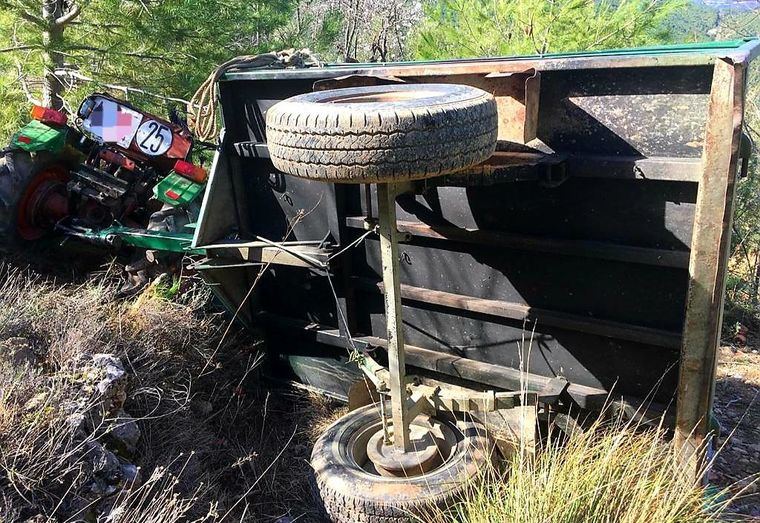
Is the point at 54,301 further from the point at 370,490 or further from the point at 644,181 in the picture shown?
the point at 644,181

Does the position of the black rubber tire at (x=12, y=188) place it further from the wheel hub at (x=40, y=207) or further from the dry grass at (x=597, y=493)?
the dry grass at (x=597, y=493)

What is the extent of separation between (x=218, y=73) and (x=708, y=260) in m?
2.73

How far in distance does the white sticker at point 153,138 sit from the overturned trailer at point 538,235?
3.15ft

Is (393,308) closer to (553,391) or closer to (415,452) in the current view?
(415,452)

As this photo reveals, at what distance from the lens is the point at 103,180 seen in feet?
15.5

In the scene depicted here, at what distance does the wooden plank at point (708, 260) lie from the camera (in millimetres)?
2373

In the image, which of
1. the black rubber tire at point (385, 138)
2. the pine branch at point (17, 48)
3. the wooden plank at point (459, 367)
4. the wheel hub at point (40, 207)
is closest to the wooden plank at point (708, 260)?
the wooden plank at point (459, 367)

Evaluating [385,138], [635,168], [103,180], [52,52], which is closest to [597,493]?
[635,168]

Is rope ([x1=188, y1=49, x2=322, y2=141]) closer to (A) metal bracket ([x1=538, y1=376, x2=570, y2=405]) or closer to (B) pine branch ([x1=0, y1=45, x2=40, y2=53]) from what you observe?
(A) metal bracket ([x1=538, y1=376, x2=570, y2=405])

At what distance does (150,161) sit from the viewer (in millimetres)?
4750

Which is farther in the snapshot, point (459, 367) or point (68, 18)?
point (68, 18)

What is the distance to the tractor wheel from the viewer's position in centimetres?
471

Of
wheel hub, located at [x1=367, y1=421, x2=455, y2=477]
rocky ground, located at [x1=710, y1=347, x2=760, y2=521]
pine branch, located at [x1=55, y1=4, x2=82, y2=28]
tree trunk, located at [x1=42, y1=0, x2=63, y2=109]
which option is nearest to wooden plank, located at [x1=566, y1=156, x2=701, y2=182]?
rocky ground, located at [x1=710, y1=347, x2=760, y2=521]

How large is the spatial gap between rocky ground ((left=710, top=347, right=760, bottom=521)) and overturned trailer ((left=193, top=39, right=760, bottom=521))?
70cm
